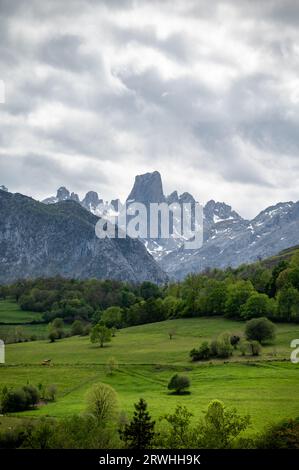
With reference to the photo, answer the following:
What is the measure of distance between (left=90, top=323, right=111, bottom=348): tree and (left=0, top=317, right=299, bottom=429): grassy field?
5.83 ft

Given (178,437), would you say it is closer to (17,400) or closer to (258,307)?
(17,400)

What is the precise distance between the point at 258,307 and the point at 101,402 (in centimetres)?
8479

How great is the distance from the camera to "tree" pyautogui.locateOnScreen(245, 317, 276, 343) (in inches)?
4961

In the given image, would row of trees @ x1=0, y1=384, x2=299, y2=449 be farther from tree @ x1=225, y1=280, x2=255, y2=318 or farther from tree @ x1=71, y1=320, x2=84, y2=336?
tree @ x1=71, y1=320, x2=84, y2=336

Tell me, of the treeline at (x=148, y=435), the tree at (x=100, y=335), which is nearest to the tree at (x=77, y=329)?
the tree at (x=100, y=335)

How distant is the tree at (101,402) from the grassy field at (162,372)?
2.90m

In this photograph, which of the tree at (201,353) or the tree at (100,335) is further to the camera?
the tree at (100,335)

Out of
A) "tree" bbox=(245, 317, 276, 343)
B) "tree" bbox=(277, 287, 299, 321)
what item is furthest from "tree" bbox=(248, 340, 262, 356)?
"tree" bbox=(277, 287, 299, 321)

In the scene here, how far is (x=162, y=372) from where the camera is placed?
107 metres

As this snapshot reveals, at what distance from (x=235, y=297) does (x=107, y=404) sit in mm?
93173

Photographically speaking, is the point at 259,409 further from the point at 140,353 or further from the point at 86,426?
the point at 140,353

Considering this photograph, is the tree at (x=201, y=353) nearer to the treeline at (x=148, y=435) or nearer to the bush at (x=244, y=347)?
the bush at (x=244, y=347)

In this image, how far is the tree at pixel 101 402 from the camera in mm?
74312
